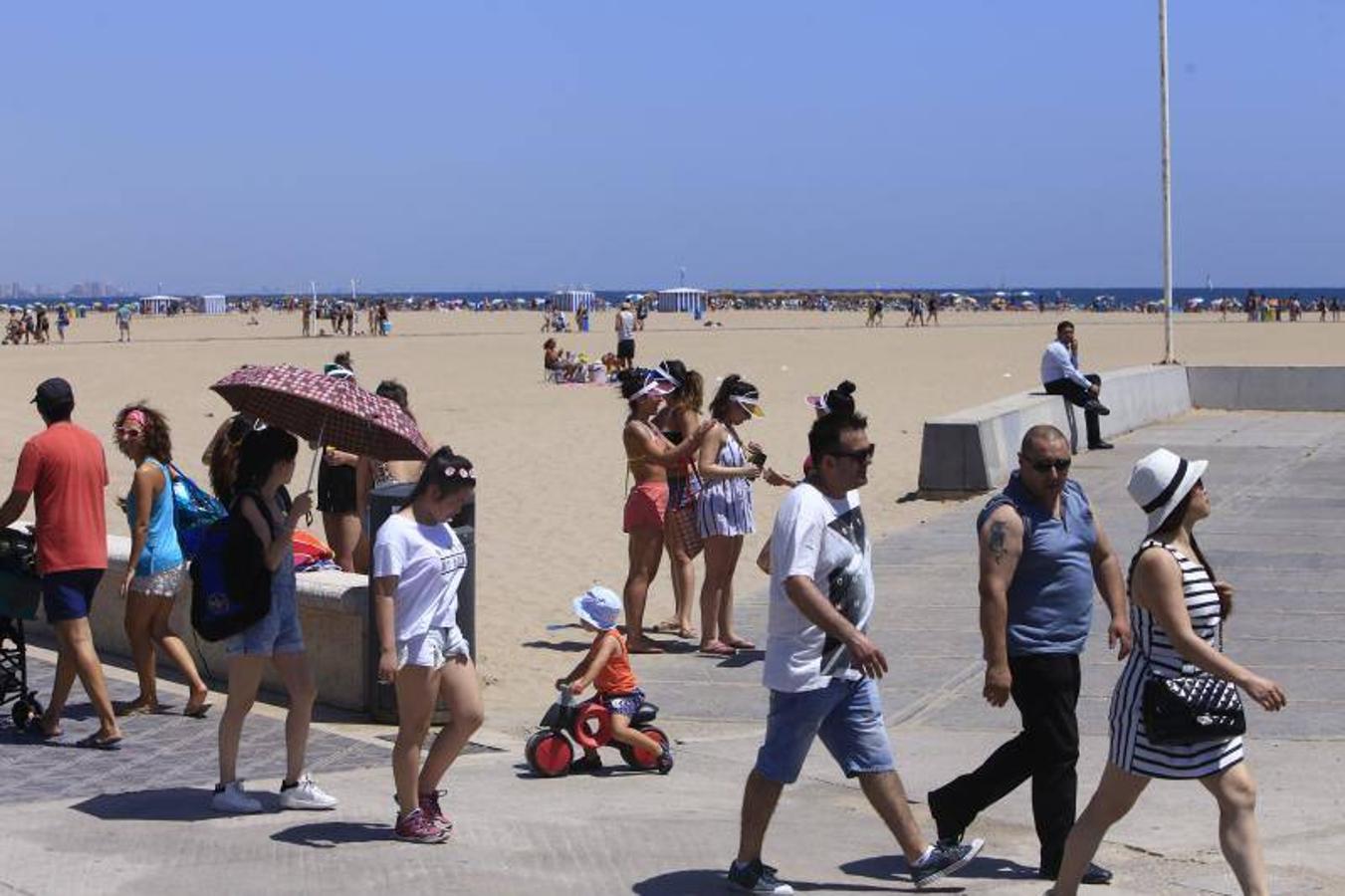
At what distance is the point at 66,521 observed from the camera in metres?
8.20

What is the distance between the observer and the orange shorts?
10.5 metres

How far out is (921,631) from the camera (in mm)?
11172

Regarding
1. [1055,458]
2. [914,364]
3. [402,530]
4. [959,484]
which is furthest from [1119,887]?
[914,364]

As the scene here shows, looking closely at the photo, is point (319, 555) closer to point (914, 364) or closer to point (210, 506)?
point (210, 506)

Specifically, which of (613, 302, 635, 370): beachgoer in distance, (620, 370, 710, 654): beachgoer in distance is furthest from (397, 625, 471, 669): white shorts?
(613, 302, 635, 370): beachgoer in distance

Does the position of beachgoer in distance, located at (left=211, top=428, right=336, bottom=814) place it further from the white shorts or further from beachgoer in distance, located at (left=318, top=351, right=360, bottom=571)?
beachgoer in distance, located at (left=318, top=351, right=360, bottom=571)

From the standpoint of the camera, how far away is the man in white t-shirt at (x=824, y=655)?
19.6ft

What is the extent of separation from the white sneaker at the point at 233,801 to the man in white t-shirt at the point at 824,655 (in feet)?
6.70

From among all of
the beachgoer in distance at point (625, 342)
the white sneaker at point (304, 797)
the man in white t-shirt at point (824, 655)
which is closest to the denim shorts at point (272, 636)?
the white sneaker at point (304, 797)

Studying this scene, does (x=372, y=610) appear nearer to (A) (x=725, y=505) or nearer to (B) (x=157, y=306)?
(A) (x=725, y=505)

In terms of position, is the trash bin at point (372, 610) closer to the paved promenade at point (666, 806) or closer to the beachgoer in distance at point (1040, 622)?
the paved promenade at point (666, 806)

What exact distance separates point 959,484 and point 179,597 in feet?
29.2

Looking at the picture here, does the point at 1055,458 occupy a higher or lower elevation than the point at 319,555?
higher

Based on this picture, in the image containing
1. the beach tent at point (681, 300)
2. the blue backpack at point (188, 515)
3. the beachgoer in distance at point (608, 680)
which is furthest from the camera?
the beach tent at point (681, 300)
